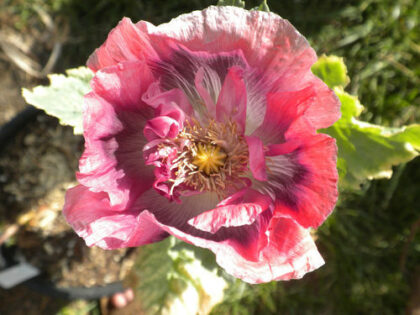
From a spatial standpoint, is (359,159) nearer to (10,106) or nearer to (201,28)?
(201,28)

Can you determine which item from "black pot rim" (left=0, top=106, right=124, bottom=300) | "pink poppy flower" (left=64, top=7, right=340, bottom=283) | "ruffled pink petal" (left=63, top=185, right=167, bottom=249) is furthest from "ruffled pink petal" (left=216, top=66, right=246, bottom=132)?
"black pot rim" (left=0, top=106, right=124, bottom=300)

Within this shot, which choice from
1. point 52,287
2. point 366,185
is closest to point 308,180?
point 366,185

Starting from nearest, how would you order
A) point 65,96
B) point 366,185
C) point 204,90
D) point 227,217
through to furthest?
1. point 227,217
2. point 204,90
3. point 65,96
4. point 366,185

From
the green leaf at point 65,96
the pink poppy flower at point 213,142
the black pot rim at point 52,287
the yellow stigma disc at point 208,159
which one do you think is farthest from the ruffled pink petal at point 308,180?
the black pot rim at point 52,287

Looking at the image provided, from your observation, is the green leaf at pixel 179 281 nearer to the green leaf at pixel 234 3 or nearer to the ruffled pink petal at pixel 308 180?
the ruffled pink petal at pixel 308 180

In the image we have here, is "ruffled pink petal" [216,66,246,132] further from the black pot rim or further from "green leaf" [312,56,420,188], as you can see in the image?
the black pot rim

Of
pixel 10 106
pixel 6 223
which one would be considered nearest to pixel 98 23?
pixel 10 106

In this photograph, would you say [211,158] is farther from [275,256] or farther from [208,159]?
[275,256]

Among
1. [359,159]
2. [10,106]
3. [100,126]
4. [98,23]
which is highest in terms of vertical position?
[100,126]
